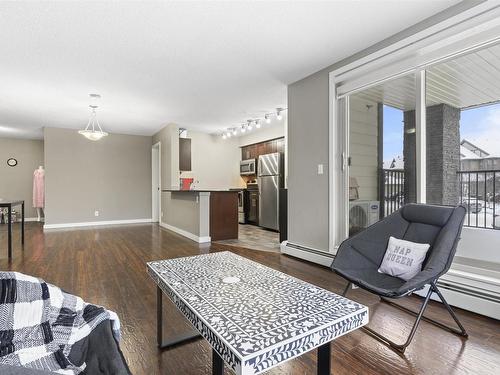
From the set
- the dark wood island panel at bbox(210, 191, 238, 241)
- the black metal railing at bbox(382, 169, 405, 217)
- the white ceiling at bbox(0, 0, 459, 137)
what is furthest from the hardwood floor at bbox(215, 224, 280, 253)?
the white ceiling at bbox(0, 0, 459, 137)

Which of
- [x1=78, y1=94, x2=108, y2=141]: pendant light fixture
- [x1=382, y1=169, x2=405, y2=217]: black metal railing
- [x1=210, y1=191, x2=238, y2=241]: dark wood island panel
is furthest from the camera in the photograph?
[x1=210, y1=191, x2=238, y2=241]: dark wood island panel

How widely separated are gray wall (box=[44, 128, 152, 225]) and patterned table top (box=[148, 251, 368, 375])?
6292 millimetres

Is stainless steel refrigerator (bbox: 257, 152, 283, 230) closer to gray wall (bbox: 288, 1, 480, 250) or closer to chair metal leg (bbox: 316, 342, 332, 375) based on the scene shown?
gray wall (bbox: 288, 1, 480, 250)

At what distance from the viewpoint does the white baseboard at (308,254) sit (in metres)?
3.23

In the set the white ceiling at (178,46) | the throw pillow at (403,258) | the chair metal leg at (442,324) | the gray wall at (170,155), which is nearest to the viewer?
the chair metal leg at (442,324)

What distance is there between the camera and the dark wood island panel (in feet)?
16.2

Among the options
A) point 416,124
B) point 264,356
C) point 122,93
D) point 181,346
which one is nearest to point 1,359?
point 264,356

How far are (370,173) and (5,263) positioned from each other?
14.9 ft

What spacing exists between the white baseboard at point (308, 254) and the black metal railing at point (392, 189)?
83cm

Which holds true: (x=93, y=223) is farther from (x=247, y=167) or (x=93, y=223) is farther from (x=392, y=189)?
(x=392, y=189)

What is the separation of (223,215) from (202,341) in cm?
336

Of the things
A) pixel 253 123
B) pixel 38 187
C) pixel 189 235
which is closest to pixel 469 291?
pixel 189 235

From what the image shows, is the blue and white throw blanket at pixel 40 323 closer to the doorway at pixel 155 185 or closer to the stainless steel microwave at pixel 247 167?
the stainless steel microwave at pixel 247 167

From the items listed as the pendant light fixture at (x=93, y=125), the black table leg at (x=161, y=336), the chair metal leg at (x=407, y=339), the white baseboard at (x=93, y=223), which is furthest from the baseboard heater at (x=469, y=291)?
the white baseboard at (x=93, y=223)
